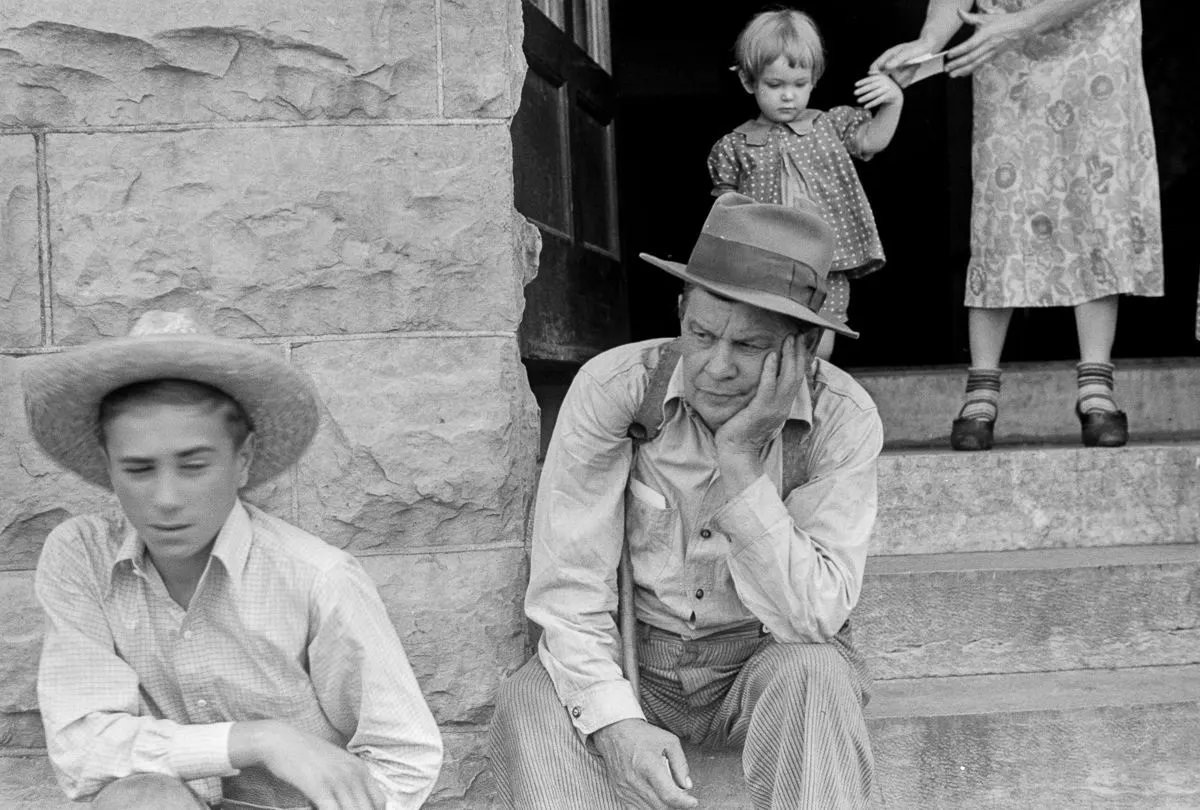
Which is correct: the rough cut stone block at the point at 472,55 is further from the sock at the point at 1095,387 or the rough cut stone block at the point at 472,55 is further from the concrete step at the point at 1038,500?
the sock at the point at 1095,387

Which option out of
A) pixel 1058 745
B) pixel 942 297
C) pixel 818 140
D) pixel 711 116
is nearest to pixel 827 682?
pixel 1058 745

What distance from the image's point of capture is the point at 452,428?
292 centimetres

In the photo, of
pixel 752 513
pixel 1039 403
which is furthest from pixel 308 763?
pixel 1039 403

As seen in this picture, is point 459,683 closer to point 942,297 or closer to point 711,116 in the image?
point 942,297

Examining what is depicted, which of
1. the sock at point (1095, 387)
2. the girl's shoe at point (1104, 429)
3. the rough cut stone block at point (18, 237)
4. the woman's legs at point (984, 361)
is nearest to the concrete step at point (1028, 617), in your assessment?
the girl's shoe at point (1104, 429)

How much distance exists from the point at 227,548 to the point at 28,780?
125cm

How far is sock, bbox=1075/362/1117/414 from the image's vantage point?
12.3 ft

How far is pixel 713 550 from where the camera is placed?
8.35ft

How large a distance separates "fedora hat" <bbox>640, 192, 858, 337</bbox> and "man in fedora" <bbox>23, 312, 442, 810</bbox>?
754 mm

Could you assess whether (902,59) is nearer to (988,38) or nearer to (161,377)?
(988,38)

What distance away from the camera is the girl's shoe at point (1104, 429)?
368cm

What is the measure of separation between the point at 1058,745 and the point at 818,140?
1875 millimetres

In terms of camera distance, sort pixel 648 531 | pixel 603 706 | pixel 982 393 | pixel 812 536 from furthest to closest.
Answer: pixel 982 393, pixel 648 531, pixel 812 536, pixel 603 706

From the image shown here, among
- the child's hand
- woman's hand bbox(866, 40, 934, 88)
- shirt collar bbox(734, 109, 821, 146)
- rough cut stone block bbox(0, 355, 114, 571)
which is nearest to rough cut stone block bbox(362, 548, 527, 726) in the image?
rough cut stone block bbox(0, 355, 114, 571)
